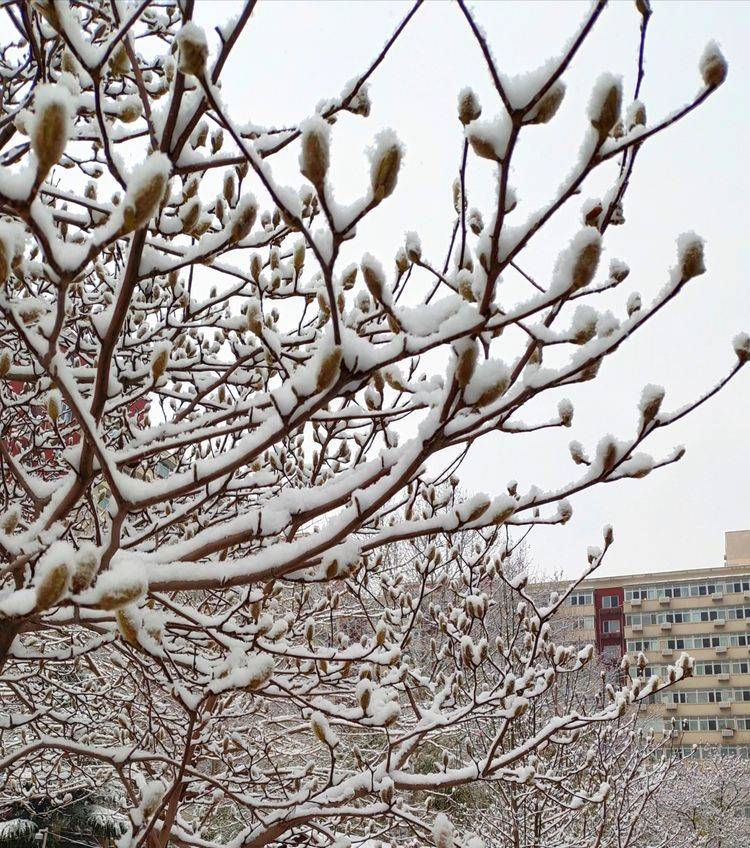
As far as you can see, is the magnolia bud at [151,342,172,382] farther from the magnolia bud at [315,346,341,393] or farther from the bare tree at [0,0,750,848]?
the magnolia bud at [315,346,341,393]

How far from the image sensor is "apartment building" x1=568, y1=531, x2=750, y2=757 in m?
38.0

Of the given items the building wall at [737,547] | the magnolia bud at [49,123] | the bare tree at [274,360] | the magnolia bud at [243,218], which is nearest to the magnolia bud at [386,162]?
the bare tree at [274,360]

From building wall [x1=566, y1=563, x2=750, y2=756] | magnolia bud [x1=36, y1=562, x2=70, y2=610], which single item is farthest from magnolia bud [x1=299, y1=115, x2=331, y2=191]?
building wall [x1=566, y1=563, x2=750, y2=756]

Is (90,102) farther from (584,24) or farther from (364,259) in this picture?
(584,24)

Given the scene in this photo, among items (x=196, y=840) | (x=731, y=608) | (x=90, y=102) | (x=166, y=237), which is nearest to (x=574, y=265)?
(x=166, y=237)

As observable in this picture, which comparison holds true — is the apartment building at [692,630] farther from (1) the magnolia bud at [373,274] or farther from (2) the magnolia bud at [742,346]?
(1) the magnolia bud at [373,274]

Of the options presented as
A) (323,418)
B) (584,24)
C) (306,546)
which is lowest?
(306,546)

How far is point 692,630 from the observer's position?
40281 millimetres

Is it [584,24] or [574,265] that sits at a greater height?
[584,24]

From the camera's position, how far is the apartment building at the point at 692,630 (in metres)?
38.0

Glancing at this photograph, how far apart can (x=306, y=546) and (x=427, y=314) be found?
527mm

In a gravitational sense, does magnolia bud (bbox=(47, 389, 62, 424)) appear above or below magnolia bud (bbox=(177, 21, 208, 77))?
below

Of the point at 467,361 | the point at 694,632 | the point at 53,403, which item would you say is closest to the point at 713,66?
the point at 467,361

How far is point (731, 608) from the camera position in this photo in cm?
3950
